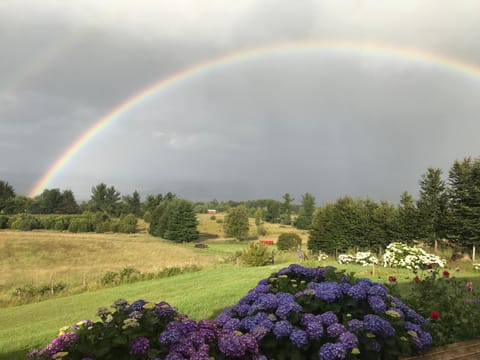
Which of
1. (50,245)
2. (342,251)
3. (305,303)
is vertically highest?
(305,303)

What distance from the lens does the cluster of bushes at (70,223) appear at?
67206 millimetres

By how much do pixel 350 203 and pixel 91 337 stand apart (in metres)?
31.8

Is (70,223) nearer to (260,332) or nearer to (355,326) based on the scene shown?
(260,332)

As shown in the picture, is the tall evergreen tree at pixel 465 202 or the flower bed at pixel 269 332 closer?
the flower bed at pixel 269 332

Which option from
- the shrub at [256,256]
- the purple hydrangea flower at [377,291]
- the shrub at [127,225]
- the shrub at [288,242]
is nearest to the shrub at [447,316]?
the purple hydrangea flower at [377,291]

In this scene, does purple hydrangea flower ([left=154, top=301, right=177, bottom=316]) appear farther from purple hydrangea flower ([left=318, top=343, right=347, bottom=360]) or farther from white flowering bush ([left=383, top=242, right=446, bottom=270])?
white flowering bush ([left=383, top=242, right=446, bottom=270])

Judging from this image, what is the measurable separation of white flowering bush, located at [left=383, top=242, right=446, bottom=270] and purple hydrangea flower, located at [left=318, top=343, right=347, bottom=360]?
8432mm

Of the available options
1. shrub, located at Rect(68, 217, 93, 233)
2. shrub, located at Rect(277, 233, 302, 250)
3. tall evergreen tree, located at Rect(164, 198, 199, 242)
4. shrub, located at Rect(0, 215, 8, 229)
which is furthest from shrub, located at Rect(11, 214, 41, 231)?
shrub, located at Rect(277, 233, 302, 250)

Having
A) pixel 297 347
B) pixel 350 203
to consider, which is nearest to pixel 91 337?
pixel 297 347

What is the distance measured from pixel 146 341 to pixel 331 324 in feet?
5.70

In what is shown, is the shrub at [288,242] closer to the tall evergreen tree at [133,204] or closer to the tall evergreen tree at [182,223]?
the tall evergreen tree at [182,223]

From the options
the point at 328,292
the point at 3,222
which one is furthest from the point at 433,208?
the point at 3,222

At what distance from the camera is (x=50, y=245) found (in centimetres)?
4794

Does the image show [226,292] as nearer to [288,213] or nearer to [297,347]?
[297,347]
